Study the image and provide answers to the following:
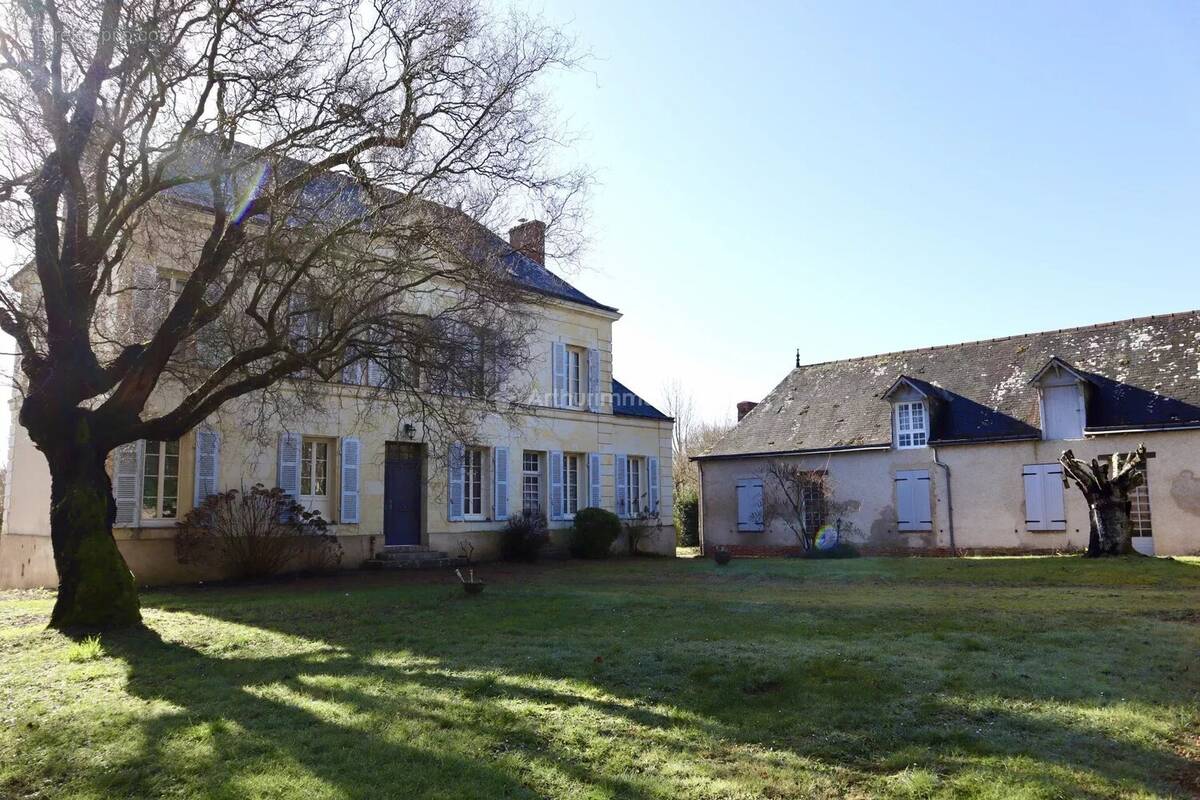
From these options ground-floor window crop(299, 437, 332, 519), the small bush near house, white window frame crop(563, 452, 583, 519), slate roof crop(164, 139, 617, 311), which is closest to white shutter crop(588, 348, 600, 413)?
white window frame crop(563, 452, 583, 519)

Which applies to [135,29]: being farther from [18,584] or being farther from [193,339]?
[18,584]

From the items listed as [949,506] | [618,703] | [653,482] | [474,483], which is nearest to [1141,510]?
[949,506]

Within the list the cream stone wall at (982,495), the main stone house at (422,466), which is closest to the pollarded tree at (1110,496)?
the cream stone wall at (982,495)

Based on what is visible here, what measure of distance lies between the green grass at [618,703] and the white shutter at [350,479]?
639 cm

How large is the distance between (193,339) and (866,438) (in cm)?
1735

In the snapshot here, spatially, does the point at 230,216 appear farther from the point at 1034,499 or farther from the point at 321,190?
the point at 1034,499

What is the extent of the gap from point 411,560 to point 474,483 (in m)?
2.80

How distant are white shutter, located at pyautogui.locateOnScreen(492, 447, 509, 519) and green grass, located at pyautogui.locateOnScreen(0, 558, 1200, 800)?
884 centimetres

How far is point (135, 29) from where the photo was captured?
26.5 feet

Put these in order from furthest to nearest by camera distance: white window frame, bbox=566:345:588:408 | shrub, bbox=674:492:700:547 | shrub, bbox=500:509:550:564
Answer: shrub, bbox=674:492:700:547, white window frame, bbox=566:345:588:408, shrub, bbox=500:509:550:564

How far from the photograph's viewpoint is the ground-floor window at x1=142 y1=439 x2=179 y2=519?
1336 centimetres

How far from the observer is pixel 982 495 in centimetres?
2084

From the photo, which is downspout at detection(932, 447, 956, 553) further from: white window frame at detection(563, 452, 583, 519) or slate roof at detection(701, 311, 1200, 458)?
white window frame at detection(563, 452, 583, 519)

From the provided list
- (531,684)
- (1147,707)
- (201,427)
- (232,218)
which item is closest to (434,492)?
(201,427)
